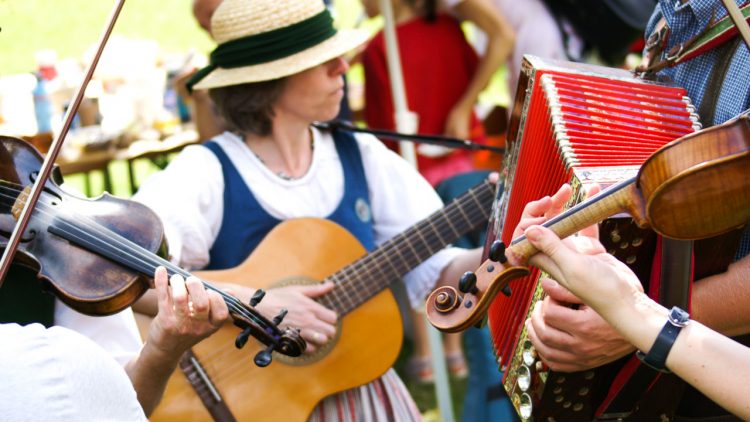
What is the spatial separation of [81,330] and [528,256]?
885mm

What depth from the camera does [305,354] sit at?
2160mm

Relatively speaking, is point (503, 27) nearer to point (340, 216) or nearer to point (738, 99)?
point (340, 216)

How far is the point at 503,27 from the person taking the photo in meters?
3.63

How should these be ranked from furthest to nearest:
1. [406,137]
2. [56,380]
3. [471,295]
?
[406,137] < [471,295] < [56,380]

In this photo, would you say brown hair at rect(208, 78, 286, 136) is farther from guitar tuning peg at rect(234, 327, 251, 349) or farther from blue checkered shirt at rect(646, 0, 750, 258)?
blue checkered shirt at rect(646, 0, 750, 258)

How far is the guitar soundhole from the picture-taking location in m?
2.14

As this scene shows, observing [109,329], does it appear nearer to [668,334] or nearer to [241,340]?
[241,340]

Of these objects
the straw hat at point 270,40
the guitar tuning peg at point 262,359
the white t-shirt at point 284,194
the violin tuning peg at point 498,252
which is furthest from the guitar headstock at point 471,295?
the straw hat at point 270,40

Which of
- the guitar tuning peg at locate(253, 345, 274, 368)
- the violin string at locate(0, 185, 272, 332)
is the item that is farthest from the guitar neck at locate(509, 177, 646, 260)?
the violin string at locate(0, 185, 272, 332)

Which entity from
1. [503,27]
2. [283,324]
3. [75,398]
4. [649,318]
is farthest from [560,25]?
Result: [75,398]

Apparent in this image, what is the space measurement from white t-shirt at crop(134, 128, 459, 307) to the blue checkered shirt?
81 centimetres

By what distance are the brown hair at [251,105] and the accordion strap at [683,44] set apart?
939 mm

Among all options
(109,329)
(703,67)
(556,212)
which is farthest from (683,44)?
(109,329)

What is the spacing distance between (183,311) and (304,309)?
54cm
